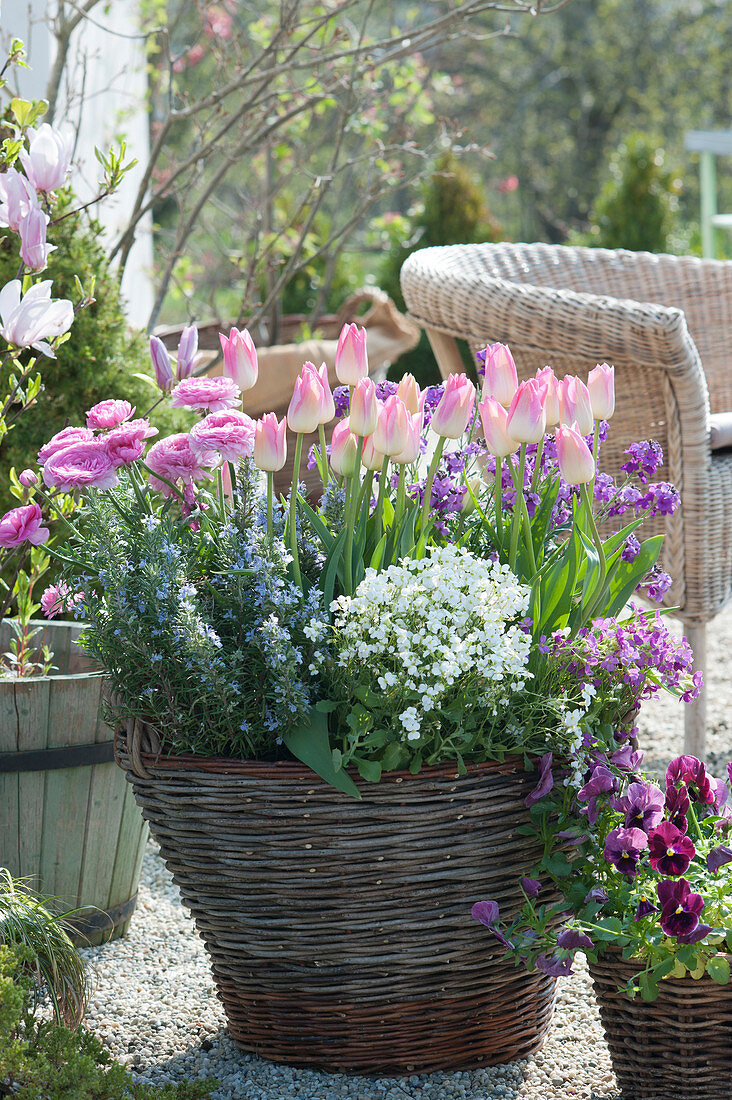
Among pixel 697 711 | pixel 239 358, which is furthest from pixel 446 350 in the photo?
pixel 239 358

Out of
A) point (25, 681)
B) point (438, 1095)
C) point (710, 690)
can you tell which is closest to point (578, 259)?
point (710, 690)

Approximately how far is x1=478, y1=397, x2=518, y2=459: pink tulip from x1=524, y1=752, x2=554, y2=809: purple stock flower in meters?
0.36

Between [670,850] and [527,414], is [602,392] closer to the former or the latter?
[527,414]

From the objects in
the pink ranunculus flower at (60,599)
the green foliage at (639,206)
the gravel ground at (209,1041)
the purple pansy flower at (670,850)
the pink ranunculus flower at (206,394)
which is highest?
the green foliage at (639,206)

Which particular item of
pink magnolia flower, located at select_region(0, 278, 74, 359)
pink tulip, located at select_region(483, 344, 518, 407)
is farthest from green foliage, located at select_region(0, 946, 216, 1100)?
pink tulip, located at select_region(483, 344, 518, 407)

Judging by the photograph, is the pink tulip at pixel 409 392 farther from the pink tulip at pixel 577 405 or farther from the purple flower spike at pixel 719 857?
the purple flower spike at pixel 719 857

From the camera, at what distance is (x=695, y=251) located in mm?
7934

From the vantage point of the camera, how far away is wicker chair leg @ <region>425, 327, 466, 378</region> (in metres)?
2.58

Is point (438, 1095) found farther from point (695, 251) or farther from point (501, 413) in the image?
point (695, 251)

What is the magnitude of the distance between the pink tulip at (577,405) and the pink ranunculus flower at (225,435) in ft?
1.20

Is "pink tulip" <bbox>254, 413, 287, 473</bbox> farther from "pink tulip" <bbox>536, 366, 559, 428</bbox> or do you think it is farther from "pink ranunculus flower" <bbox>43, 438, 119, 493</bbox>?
"pink tulip" <bbox>536, 366, 559, 428</bbox>

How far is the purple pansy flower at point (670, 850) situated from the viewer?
1.22 metres

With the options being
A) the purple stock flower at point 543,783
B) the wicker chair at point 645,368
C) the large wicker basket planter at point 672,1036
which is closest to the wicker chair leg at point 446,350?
the wicker chair at point 645,368

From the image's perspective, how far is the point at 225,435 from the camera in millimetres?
1243
